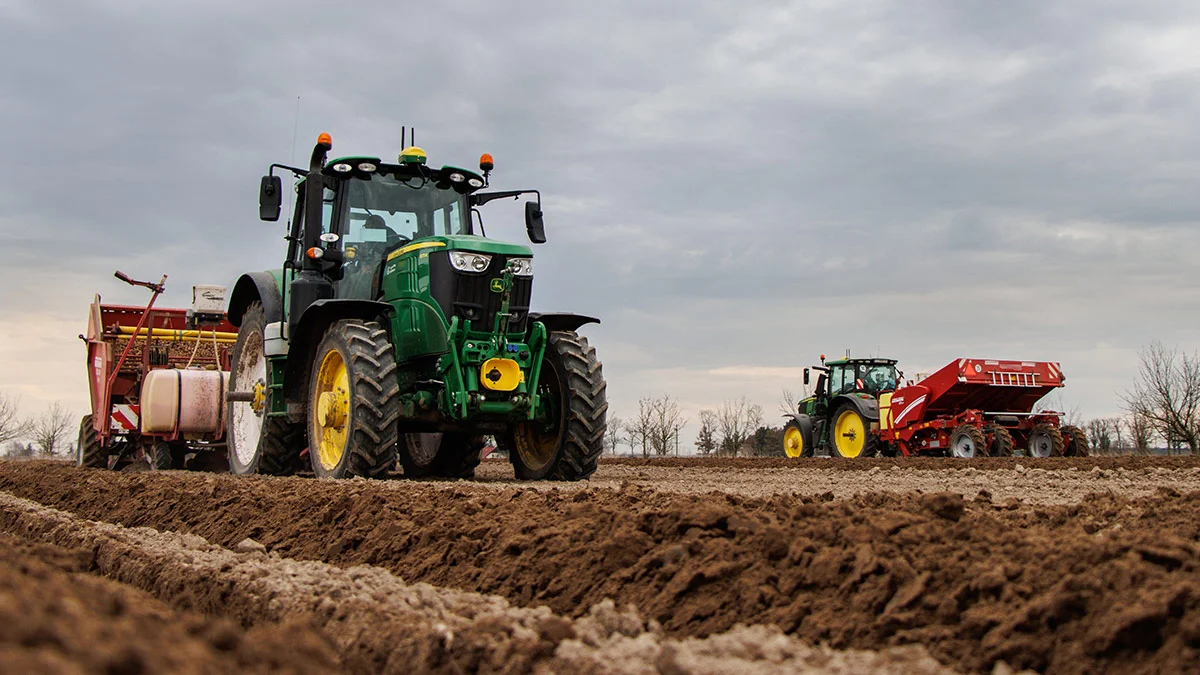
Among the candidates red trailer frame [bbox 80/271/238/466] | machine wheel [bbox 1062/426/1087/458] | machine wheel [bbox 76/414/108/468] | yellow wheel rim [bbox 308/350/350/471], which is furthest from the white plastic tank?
machine wheel [bbox 1062/426/1087/458]

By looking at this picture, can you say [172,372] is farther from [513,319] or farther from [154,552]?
[154,552]

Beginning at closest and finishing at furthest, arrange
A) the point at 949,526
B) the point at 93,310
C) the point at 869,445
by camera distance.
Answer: the point at 949,526
the point at 93,310
the point at 869,445

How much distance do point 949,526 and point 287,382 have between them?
6.89m

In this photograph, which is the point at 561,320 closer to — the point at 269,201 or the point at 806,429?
the point at 269,201

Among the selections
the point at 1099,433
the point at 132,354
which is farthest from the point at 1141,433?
the point at 132,354

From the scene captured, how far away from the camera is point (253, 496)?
6.85m

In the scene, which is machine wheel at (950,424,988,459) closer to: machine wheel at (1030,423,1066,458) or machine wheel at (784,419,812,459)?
machine wheel at (1030,423,1066,458)

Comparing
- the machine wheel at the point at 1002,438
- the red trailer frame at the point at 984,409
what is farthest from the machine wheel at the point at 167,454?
the machine wheel at the point at 1002,438

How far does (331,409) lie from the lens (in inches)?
337

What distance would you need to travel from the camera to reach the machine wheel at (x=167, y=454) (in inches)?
526

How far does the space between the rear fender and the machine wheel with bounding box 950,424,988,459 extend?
11242mm

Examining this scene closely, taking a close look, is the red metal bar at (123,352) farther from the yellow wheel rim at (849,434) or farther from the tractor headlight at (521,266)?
the yellow wheel rim at (849,434)

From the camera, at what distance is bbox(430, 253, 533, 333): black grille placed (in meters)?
8.30

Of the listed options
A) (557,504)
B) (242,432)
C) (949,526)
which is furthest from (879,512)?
(242,432)
